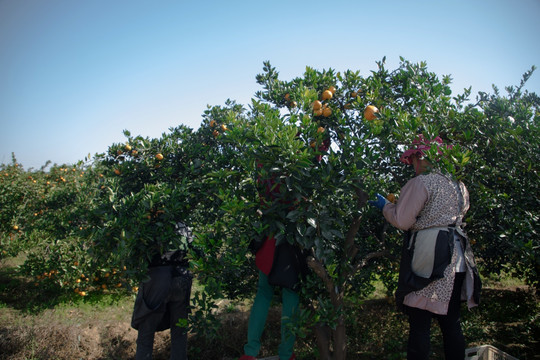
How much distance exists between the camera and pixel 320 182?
6.24 ft

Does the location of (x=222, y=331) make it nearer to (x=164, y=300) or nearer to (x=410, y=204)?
(x=164, y=300)

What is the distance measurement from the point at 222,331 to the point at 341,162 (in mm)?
2480

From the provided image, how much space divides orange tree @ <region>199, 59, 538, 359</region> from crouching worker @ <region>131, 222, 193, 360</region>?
86 centimetres

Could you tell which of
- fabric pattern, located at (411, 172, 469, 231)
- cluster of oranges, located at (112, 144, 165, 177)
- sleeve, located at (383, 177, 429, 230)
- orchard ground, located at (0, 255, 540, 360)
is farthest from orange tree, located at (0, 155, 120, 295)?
fabric pattern, located at (411, 172, 469, 231)

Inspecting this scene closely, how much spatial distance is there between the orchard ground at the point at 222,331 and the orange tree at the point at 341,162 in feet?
1.43

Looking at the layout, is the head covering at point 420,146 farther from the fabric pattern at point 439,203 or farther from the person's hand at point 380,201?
the person's hand at point 380,201

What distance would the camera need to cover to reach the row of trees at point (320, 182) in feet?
6.18

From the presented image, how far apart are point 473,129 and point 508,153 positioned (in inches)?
11.9

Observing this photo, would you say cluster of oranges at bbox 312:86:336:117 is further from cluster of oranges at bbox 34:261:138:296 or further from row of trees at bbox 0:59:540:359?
cluster of oranges at bbox 34:261:138:296

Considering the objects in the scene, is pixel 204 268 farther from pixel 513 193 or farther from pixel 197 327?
pixel 513 193

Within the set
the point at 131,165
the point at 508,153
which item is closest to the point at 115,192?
the point at 131,165

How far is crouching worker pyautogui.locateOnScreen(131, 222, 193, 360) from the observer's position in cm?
265

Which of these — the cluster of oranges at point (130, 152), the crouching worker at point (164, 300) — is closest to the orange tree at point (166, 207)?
the cluster of oranges at point (130, 152)

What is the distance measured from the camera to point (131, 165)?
9.14 ft
